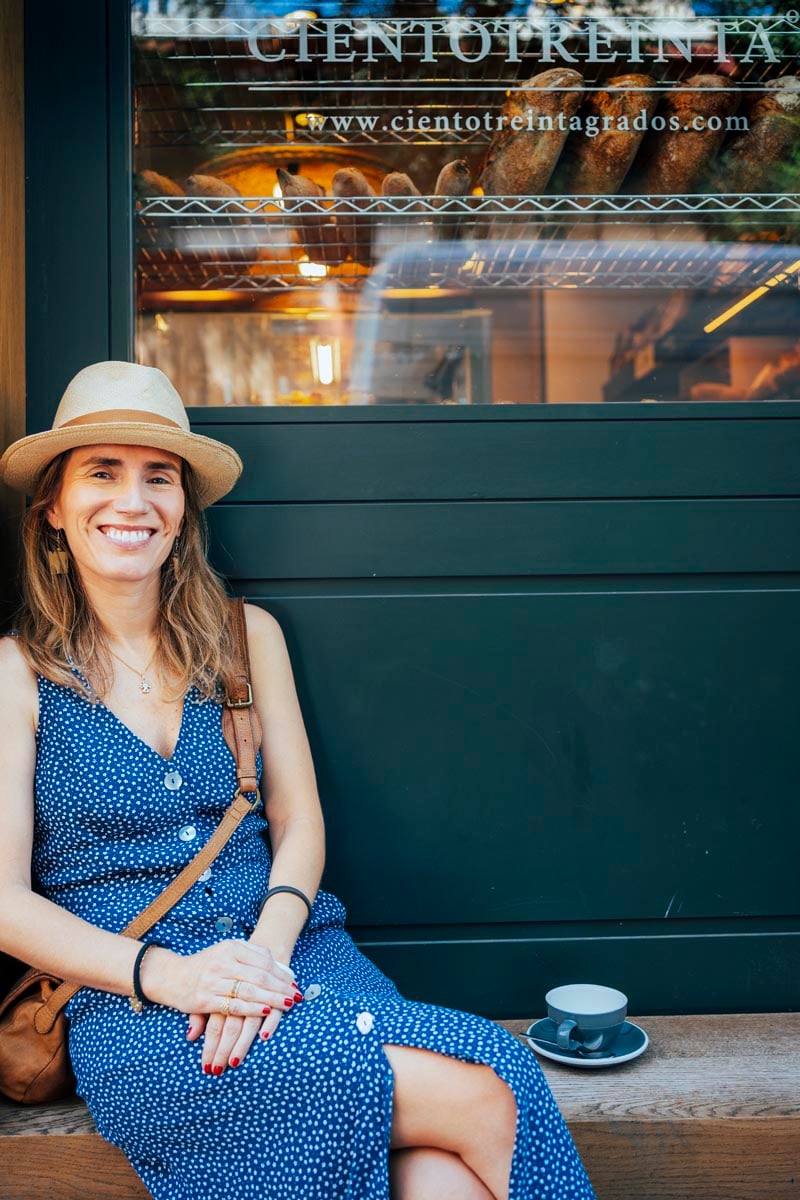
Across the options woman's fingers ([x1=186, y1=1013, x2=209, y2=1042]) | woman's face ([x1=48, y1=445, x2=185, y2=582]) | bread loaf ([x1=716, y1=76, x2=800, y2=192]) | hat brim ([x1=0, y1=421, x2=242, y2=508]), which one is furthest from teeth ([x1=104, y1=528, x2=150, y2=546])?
bread loaf ([x1=716, y1=76, x2=800, y2=192])

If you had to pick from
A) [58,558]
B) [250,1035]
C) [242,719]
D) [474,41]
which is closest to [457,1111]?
[250,1035]

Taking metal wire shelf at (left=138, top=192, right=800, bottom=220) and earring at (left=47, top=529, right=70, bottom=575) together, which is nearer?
earring at (left=47, top=529, right=70, bottom=575)

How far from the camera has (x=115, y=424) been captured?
66.9 inches

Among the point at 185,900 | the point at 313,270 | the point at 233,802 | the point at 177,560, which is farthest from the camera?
the point at 313,270

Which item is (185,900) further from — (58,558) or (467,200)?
(467,200)

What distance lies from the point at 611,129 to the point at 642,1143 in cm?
184

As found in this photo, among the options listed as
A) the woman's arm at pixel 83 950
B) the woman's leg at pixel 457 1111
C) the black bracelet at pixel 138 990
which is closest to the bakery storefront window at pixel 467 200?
the woman's arm at pixel 83 950

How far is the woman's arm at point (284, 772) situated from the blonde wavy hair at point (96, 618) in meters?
0.07

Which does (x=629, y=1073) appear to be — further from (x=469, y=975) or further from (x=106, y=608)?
(x=106, y=608)

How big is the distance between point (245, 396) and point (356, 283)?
0.33 m

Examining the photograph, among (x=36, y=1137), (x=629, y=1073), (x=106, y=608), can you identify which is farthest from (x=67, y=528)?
(x=629, y=1073)

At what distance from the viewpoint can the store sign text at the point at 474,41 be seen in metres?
2.13

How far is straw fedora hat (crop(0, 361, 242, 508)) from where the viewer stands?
1.72 metres

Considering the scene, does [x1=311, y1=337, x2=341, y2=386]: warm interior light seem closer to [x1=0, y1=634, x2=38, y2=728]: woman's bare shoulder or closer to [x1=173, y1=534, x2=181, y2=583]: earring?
[x1=173, y1=534, x2=181, y2=583]: earring
